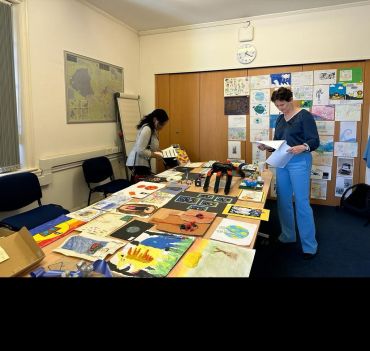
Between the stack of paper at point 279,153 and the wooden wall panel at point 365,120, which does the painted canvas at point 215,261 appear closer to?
the stack of paper at point 279,153

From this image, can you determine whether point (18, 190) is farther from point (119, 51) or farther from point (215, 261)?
point (119, 51)

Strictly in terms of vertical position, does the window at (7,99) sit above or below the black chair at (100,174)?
above

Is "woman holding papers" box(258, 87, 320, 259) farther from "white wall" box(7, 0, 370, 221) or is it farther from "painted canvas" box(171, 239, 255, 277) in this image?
"white wall" box(7, 0, 370, 221)

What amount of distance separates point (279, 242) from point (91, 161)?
2.29m

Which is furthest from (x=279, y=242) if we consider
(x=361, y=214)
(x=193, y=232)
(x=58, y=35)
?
(x=58, y=35)

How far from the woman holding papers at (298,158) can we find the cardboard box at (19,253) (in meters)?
1.89

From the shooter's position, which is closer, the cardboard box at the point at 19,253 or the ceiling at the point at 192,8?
the cardboard box at the point at 19,253

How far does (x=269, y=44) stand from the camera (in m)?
3.91

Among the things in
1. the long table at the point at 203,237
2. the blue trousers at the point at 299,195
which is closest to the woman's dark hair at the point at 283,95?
the blue trousers at the point at 299,195

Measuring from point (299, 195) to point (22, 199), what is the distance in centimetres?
239

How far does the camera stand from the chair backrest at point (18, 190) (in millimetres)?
2423

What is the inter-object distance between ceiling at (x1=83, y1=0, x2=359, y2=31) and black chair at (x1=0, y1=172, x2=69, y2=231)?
2292 millimetres

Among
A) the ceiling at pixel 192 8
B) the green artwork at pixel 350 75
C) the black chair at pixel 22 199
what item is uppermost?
the ceiling at pixel 192 8
